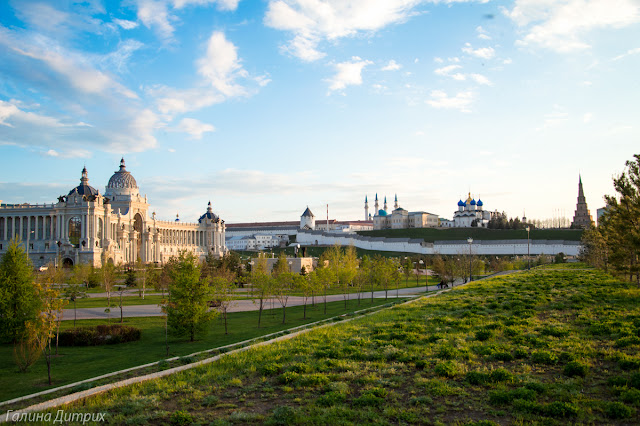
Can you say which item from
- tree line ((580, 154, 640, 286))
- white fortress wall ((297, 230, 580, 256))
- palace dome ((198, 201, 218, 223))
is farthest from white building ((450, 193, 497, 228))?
tree line ((580, 154, 640, 286))

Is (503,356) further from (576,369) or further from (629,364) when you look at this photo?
(629,364)

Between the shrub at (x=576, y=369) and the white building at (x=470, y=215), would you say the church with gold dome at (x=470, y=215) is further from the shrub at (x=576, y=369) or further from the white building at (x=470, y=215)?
the shrub at (x=576, y=369)

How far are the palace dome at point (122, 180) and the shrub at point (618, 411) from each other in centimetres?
11099

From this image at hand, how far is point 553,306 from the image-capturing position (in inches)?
695

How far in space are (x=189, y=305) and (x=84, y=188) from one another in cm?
8215

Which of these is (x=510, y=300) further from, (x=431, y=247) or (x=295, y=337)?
(x=431, y=247)

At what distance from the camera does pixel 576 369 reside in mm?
8906

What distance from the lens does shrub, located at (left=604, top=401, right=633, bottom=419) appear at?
6.68 metres

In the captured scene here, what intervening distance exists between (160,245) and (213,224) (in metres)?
23.9

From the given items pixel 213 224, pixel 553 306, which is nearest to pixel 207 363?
pixel 553 306

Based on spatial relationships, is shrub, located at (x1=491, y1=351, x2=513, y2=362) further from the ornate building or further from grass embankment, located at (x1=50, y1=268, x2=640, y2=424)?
the ornate building

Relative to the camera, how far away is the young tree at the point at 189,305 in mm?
20422

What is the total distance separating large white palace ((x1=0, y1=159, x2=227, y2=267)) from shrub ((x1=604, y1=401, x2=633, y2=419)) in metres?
76.5

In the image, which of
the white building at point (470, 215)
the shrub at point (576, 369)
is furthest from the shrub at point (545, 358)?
the white building at point (470, 215)
